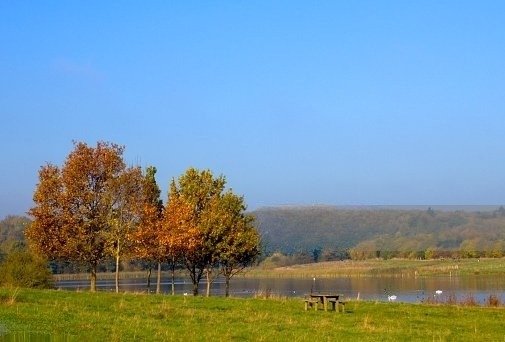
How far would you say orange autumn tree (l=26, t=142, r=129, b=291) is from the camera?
1698 inches

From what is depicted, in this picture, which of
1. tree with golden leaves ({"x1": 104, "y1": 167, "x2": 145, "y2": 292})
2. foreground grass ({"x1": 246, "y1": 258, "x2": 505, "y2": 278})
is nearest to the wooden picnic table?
tree with golden leaves ({"x1": 104, "y1": 167, "x2": 145, "y2": 292})

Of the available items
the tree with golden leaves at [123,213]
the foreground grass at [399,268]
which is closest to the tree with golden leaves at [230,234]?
the tree with golden leaves at [123,213]

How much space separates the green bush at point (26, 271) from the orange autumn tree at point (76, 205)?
319 centimetres

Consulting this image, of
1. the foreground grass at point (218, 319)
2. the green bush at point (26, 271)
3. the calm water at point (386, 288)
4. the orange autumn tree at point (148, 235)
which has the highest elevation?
the orange autumn tree at point (148, 235)

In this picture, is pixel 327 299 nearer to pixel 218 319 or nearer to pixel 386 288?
pixel 218 319

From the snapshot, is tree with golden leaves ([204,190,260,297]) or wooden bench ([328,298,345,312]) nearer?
wooden bench ([328,298,345,312])

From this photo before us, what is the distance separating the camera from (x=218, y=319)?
2367 centimetres

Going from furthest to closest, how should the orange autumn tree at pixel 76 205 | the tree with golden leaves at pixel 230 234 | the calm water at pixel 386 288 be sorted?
the calm water at pixel 386 288 → the tree with golden leaves at pixel 230 234 → the orange autumn tree at pixel 76 205

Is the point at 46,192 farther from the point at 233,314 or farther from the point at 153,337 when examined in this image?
the point at 153,337

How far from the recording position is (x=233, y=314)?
25.2m

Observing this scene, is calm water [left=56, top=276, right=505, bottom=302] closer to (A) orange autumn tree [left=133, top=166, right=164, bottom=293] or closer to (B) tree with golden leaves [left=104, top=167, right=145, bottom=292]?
(A) orange autumn tree [left=133, top=166, right=164, bottom=293]

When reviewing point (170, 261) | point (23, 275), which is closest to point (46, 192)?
point (23, 275)

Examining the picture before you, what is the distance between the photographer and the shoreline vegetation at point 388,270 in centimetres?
10980

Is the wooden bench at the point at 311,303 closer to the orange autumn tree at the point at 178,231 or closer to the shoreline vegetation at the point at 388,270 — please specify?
the orange autumn tree at the point at 178,231
